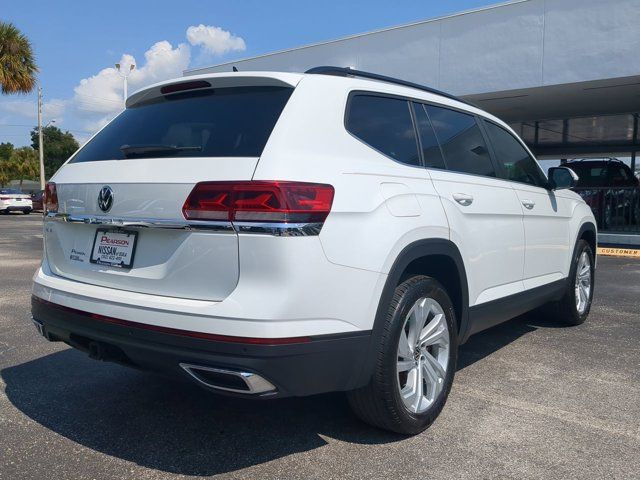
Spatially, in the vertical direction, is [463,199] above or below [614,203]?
above

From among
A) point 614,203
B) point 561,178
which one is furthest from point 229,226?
point 614,203

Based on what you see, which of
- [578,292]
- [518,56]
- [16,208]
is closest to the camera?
[578,292]

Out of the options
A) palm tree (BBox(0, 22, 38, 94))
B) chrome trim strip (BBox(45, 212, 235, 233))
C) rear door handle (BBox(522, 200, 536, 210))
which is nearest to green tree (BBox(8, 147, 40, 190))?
palm tree (BBox(0, 22, 38, 94))

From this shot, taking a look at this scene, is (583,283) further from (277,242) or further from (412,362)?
(277,242)

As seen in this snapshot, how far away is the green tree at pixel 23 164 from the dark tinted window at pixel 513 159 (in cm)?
6432

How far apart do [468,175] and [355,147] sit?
3.86 feet

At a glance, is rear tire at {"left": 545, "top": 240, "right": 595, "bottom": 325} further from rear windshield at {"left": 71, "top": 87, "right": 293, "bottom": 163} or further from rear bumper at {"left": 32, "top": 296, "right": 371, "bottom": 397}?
rear windshield at {"left": 71, "top": 87, "right": 293, "bottom": 163}

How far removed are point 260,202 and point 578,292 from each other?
436cm

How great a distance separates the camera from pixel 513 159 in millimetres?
4707

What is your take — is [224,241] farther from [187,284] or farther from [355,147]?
[355,147]

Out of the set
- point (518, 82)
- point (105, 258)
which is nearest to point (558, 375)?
point (105, 258)

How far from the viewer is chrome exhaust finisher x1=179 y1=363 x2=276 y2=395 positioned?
2.52 meters

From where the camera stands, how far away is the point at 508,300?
419 cm

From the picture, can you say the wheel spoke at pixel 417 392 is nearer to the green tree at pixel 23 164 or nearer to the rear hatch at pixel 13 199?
the rear hatch at pixel 13 199
